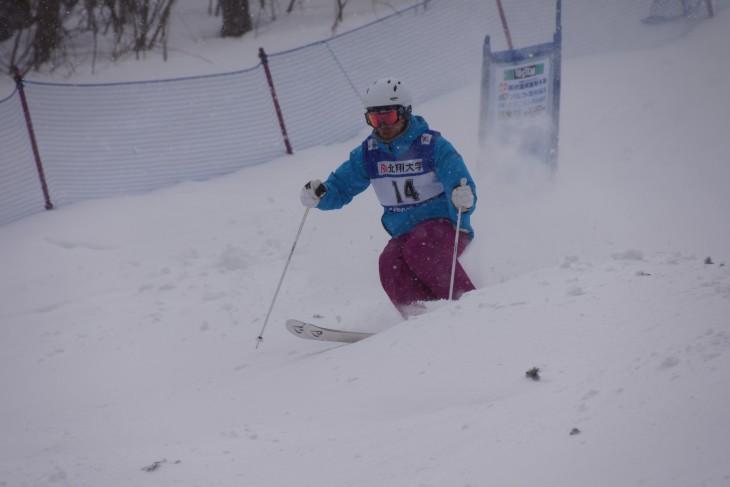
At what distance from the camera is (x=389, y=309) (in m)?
5.50

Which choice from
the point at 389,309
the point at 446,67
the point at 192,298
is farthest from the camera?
the point at 446,67

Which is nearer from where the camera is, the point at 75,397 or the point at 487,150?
the point at 75,397

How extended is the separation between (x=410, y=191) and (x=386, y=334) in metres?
1.53

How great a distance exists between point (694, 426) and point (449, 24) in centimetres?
1134

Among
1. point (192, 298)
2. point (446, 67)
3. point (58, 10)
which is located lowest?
point (192, 298)

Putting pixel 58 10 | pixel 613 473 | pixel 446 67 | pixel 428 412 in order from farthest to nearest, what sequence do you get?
pixel 58 10 < pixel 446 67 < pixel 428 412 < pixel 613 473

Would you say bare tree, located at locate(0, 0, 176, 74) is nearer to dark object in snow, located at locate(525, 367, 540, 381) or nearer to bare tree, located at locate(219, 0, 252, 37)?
bare tree, located at locate(219, 0, 252, 37)

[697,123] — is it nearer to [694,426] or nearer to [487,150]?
[487,150]

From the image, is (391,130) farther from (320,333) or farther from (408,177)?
(320,333)

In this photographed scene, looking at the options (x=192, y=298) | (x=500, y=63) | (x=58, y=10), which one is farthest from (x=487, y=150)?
(x=58, y=10)

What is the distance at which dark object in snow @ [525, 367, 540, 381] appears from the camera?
269 centimetres

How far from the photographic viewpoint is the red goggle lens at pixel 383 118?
4.84 meters

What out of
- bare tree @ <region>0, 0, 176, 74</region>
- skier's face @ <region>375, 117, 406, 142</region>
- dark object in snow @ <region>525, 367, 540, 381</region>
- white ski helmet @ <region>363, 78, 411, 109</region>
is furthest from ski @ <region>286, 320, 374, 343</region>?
bare tree @ <region>0, 0, 176, 74</region>

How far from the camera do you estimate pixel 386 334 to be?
391 centimetres
